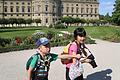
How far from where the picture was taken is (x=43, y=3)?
107 meters

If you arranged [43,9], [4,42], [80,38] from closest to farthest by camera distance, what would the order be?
[80,38], [4,42], [43,9]

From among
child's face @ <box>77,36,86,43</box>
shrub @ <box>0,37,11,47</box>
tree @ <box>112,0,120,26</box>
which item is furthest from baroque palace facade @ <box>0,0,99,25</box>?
child's face @ <box>77,36,86,43</box>

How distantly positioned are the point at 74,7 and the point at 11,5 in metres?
23.6

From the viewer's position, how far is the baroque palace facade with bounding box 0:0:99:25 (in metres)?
106

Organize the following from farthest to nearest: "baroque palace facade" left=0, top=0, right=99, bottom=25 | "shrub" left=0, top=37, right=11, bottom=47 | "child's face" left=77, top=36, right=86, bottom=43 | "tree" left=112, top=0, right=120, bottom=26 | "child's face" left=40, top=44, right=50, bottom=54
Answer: "baroque palace facade" left=0, top=0, right=99, bottom=25 → "tree" left=112, top=0, right=120, bottom=26 → "shrub" left=0, top=37, right=11, bottom=47 → "child's face" left=77, top=36, right=86, bottom=43 → "child's face" left=40, top=44, right=50, bottom=54

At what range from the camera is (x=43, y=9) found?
4193 inches

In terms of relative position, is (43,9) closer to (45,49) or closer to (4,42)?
(4,42)

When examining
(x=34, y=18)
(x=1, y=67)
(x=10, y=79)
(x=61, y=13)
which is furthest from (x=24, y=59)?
(x=61, y=13)

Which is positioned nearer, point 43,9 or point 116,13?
point 116,13

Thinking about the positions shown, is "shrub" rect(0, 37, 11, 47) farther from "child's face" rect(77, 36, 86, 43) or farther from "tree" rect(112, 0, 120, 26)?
"tree" rect(112, 0, 120, 26)

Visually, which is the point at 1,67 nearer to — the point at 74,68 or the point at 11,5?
the point at 74,68

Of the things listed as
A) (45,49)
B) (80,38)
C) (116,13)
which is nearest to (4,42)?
(80,38)

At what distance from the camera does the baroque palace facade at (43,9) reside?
106 meters

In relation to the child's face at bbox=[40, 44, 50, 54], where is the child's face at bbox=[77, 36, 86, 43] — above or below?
above
